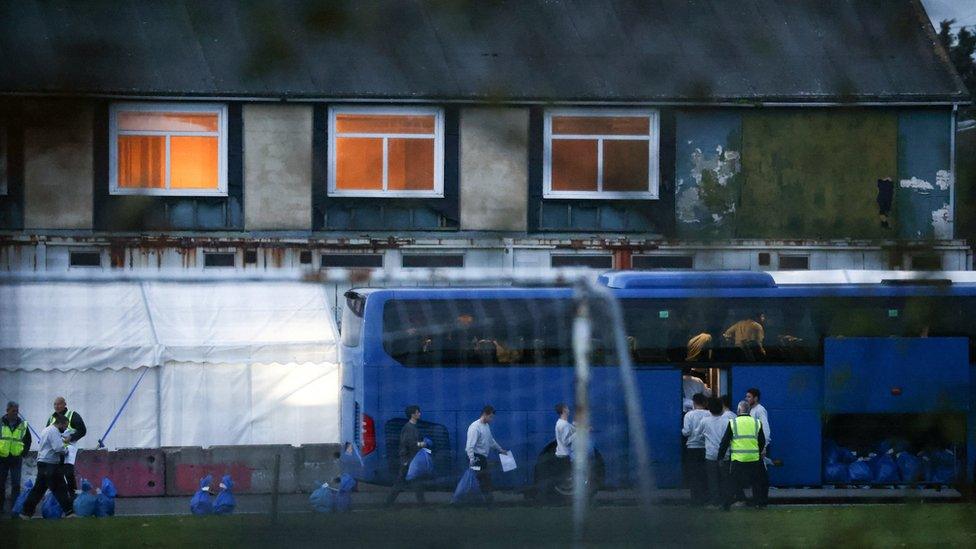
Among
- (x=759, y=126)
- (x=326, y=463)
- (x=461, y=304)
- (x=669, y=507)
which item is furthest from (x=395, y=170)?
(x=326, y=463)

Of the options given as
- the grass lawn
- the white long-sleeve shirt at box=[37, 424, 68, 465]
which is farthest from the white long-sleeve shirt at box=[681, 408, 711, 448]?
the grass lawn

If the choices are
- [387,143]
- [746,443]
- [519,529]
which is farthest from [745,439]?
[387,143]

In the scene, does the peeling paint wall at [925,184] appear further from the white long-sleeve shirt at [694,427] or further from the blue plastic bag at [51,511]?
the white long-sleeve shirt at [694,427]

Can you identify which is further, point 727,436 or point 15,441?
point 15,441

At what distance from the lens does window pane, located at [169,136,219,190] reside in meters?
1.45

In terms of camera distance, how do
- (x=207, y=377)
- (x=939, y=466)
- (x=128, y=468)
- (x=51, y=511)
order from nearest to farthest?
(x=939, y=466), (x=51, y=511), (x=128, y=468), (x=207, y=377)

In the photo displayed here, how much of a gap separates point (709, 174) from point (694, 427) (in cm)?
1252

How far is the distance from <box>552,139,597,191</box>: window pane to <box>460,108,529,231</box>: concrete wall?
3 cm

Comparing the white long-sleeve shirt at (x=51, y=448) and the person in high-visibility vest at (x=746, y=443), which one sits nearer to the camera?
the person in high-visibility vest at (x=746, y=443)

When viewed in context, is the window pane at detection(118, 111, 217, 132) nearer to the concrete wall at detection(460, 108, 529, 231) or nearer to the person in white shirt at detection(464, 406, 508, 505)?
the concrete wall at detection(460, 108, 529, 231)

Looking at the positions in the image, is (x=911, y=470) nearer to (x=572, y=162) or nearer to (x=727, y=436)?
(x=572, y=162)

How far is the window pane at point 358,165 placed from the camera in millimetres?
1451

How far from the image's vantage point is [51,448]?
13.4m

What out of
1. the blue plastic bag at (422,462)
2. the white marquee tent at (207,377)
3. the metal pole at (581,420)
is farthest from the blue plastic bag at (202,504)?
the white marquee tent at (207,377)
